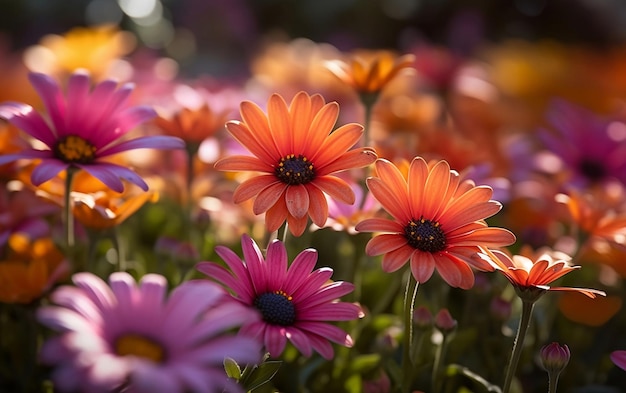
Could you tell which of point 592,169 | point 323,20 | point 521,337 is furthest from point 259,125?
point 323,20

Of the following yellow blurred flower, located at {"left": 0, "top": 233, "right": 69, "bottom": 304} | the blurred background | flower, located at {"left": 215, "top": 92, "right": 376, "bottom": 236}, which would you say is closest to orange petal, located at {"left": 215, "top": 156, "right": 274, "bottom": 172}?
flower, located at {"left": 215, "top": 92, "right": 376, "bottom": 236}

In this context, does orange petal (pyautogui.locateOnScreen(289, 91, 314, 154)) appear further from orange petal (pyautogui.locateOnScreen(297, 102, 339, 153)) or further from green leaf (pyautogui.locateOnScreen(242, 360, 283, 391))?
green leaf (pyautogui.locateOnScreen(242, 360, 283, 391))

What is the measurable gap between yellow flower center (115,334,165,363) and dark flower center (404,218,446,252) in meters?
0.37

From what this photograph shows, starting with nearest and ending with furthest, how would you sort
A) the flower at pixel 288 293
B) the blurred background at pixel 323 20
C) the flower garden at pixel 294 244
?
the flower garden at pixel 294 244
the flower at pixel 288 293
the blurred background at pixel 323 20

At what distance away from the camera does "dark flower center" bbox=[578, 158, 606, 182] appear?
62.2 inches

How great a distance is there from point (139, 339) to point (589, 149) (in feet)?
3.90

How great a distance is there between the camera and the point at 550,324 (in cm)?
136

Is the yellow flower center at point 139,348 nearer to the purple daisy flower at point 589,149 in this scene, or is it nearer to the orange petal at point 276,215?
the orange petal at point 276,215

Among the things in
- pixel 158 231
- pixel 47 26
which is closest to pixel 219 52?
pixel 47 26

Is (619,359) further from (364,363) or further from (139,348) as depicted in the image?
(139,348)

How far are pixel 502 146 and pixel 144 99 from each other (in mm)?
875

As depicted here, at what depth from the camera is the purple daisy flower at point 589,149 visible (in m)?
1.58

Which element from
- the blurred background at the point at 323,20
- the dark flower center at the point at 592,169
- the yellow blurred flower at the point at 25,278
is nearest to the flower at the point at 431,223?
the yellow blurred flower at the point at 25,278

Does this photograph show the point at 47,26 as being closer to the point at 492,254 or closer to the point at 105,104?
the point at 105,104
